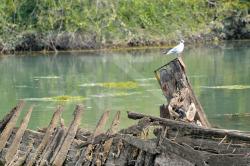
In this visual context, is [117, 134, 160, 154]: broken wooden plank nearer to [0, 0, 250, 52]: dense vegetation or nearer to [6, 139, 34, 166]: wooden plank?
[6, 139, 34, 166]: wooden plank

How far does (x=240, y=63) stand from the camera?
31.8 meters

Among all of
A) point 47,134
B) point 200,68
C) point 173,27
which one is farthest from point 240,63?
point 47,134

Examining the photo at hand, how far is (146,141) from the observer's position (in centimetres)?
777

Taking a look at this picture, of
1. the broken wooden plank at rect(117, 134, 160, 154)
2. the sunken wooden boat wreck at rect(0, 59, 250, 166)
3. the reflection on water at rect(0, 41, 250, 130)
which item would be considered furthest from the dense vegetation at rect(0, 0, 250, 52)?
the broken wooden plank at rect(117, 134, 160, 154)

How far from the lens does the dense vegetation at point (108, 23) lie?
44688 millimetres

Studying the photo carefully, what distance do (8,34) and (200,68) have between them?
17963 mm

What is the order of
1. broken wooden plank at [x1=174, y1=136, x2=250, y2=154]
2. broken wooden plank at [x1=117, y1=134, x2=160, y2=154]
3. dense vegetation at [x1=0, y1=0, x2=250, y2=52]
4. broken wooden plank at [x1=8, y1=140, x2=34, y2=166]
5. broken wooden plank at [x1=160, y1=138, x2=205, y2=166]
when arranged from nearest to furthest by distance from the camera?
broken wooden plank at [x1=174, y1=136, x2=250, y2=154], broken wooden plank at [x1=160, y1=138, x2=205, y2=166], broken wooden plank at [x1=117, y1=134, x2=160, y2=154], broken wooden plank at [x1=8, y1=140, x2=34, y2=166], dense vegetation at [x1=0, y1=0, x2=250, y2=52]

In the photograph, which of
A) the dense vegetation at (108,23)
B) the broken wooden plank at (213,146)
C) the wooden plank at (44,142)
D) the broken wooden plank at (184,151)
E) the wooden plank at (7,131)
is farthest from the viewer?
the dense vegetation at (108,23)

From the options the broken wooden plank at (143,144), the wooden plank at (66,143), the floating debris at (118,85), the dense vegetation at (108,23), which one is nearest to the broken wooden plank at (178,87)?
the broken wooden plank at (143,144)

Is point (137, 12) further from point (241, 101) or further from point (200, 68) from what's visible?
point (241, 101)

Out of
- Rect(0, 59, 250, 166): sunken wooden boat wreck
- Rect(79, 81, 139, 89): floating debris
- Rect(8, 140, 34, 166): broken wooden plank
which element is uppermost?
Rect(0, 59, 250, 166): sunken wooden boat wreck

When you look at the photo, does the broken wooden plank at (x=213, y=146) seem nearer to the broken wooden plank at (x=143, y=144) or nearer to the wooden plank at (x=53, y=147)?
the broken wooden plank at (x=143, y=144)

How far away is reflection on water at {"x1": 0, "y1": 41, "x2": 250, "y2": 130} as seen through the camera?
742 inches

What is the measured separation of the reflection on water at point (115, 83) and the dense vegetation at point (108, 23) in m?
3.22
